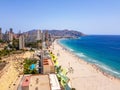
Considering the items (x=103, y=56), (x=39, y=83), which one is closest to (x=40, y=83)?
(x=39, y=83)

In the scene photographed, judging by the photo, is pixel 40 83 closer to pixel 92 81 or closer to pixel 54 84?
pixel 54 84

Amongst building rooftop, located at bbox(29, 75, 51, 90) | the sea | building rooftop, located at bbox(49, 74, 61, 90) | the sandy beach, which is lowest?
the sea

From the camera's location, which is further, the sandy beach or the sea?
the sea

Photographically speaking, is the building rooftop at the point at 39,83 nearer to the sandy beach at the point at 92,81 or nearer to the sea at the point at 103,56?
the sandy beach at the point at 92,81

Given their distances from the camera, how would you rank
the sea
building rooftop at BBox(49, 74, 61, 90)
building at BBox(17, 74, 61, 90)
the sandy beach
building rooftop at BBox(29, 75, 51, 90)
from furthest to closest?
the sea < the sandy beach < building rooftop at BBox(29, 75, 51, 90) < building rooftop at BBox(49, 74, 61, 90) < building at BBox(17, 74, 61, 90)

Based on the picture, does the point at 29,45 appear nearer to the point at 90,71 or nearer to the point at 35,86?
the point at 90,71

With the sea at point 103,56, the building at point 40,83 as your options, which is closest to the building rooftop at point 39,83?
the building at point 40,83

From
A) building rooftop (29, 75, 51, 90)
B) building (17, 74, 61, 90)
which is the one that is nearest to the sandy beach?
building (17, 74, 61, 90)

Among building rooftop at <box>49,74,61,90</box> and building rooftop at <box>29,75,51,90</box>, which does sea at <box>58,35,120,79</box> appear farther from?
building rooftop at <box>29,75,51,90</box>

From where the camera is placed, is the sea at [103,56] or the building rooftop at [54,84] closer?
the building rooftop at [54,84]

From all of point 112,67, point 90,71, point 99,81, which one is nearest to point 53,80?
point 99,81

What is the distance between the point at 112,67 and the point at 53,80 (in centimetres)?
2610

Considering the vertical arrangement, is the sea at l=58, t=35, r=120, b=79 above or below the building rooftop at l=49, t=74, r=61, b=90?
below

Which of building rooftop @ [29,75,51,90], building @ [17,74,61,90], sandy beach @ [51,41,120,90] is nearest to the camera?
building @ [17,74,61,90]
